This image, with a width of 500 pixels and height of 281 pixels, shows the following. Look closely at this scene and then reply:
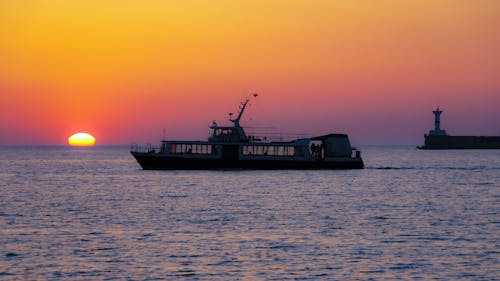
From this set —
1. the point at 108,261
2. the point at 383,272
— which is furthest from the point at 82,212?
the point at 383,272

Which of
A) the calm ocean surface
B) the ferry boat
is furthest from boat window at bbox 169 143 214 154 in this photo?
the calm ocean surface

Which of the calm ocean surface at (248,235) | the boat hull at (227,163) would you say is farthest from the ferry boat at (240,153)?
the calm ocean surface at (248,235)

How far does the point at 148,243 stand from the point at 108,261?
5.17m

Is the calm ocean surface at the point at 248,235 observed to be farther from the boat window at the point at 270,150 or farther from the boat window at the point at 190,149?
the boat window at the point at 270,150

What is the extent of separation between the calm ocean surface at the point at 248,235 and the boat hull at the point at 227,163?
1018 inches

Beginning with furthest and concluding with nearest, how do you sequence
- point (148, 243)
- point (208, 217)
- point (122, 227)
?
point (208, 217), point (122, 227), point (148, 243)

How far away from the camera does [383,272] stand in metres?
29.2

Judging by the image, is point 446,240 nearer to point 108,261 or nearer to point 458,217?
point 458,217

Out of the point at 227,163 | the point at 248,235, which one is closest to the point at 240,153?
the point at 227,163

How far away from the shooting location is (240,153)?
9875cm

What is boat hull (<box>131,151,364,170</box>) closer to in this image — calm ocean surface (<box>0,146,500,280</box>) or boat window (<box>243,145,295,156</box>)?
boat window (<box>243,145,295,156</box>)

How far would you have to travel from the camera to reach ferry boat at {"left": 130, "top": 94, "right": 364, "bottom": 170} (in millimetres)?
97625

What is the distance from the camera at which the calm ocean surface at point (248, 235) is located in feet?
97.0

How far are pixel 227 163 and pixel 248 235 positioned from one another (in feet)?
196
